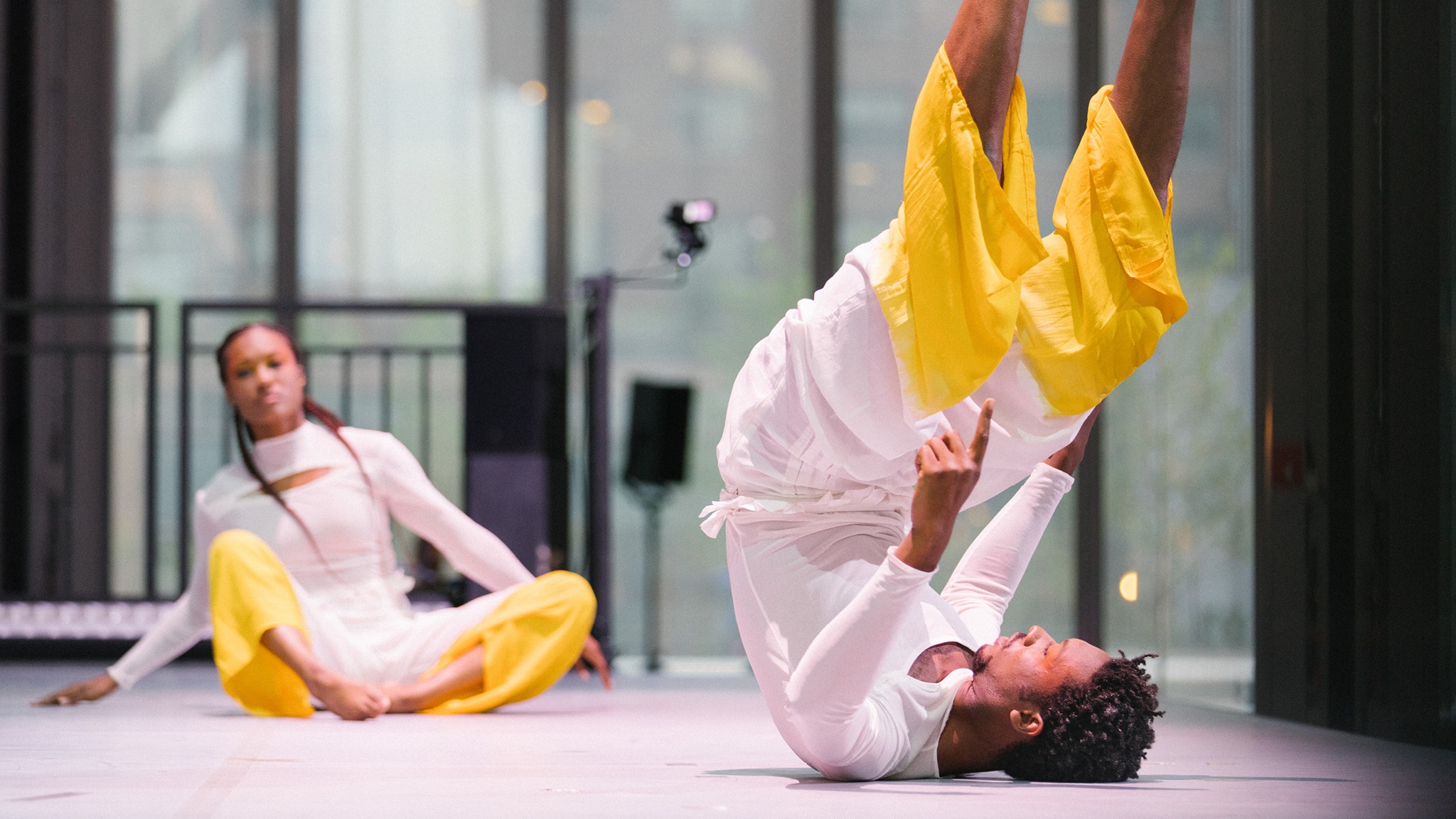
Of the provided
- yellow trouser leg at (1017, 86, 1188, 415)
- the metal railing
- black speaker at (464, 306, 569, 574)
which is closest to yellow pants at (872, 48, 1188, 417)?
yellow trouser leg at (1017, 86, 1188, 415)

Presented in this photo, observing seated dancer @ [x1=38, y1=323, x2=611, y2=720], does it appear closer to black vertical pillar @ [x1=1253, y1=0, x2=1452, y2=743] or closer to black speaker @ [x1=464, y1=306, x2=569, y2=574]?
black speaker @ [x1=464, y1=306, x2=569, y2=574]

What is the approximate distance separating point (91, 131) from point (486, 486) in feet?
9.04

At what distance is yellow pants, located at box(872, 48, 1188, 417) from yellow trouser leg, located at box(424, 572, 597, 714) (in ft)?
4.88

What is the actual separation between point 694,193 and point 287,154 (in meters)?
1.66

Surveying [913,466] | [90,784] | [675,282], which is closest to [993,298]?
[913,466]

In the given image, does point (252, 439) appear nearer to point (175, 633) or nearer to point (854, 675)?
point (175, 633)

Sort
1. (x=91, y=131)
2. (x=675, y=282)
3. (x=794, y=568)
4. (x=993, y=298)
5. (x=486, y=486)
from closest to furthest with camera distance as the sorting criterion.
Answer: (x=993, y=298) < (x=794, y=568) < (x=486, y=486) < (x=675, y=282) < (x=91, y=131)

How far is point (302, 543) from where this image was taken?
10.6ft

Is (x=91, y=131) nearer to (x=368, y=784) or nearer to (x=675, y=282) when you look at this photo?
(x=675, y=282)

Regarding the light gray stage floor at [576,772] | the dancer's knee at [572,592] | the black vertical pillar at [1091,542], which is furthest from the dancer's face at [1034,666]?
the black vertical pillar at [1091,542]

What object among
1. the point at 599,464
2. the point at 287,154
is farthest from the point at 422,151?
the point at 599,464

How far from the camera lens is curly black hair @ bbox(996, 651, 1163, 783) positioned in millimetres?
1895

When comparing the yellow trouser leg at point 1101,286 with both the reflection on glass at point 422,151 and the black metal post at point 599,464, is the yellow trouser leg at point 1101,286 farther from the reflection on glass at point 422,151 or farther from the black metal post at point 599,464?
the reflection on glass at point 422,151

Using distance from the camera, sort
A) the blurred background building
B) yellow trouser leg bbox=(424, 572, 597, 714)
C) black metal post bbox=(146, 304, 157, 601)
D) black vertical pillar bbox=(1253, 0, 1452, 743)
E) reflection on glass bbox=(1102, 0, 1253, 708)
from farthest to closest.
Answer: the blurred background building
black metal post bbox=(146, 304, 157, 601)
reflection on glass bbox=(1102, 0, 1253, 708)
yellow trouser leg bbox=(424, 572, 597, 714)
black vertical pillar bbox=(1253, 0, 1452, 743)
